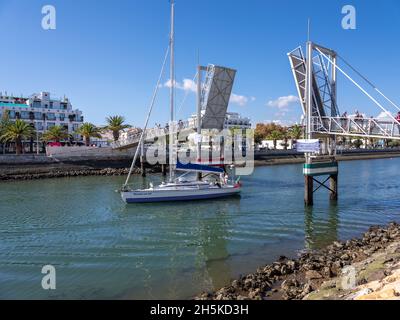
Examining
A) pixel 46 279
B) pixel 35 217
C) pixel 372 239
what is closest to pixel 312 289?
pixel 372 239

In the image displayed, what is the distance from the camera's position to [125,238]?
21.3 metres

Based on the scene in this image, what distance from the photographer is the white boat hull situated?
31.7m

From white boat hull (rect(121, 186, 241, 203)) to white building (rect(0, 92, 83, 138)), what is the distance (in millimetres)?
68285

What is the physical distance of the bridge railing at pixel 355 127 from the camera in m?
28.4

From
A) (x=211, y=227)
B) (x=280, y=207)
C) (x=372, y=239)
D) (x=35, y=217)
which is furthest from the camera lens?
(x=280, y=207)

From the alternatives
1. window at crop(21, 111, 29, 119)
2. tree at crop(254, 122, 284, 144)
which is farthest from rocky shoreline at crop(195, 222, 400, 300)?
tree at crop(254, 122, 284, 144)

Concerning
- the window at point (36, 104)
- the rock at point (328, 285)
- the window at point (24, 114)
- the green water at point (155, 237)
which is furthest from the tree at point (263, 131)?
the rock at point (328, 285)

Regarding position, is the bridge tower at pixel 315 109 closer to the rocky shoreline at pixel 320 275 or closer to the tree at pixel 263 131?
the rocky shoreline at pixel 320 275

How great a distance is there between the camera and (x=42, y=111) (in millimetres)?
95250

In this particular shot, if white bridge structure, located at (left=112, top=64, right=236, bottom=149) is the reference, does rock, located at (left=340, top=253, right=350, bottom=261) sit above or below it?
below

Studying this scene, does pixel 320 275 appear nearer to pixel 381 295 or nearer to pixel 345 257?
pixel 345 257

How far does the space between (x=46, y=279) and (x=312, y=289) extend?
10693 mm

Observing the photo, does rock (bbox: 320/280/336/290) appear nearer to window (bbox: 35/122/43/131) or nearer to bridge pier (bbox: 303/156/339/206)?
bridge pier (bbox: 303/156/339/206)
